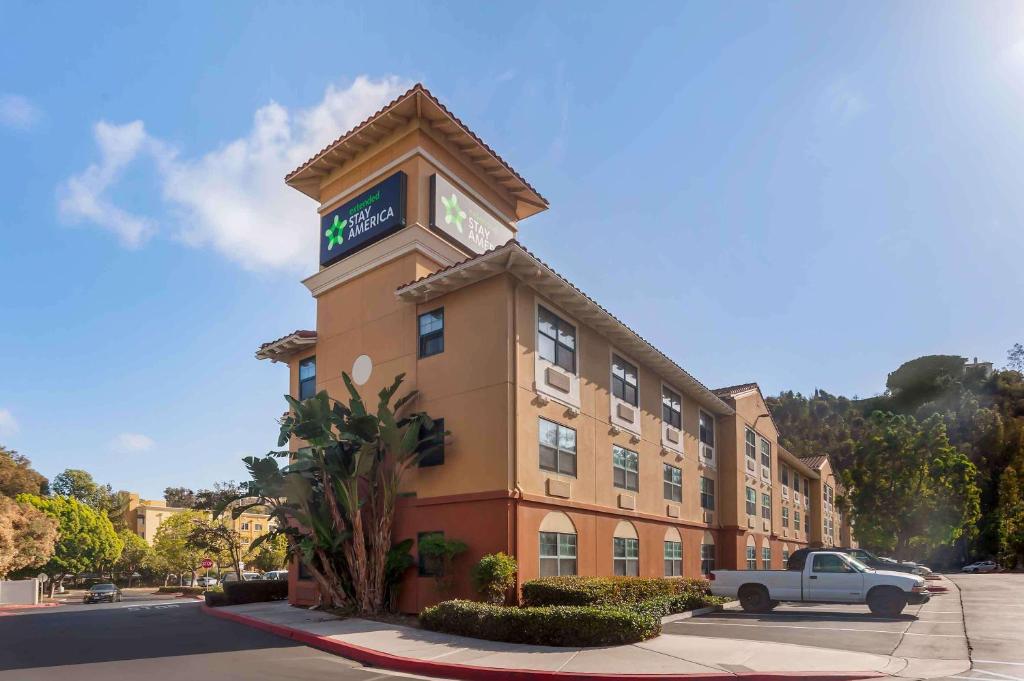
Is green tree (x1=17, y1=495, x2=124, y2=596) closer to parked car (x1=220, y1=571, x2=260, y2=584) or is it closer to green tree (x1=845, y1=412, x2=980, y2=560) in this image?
parked car (x1=220, y1=571, x2=260, y2=584)

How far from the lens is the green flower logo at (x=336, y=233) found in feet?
77.1

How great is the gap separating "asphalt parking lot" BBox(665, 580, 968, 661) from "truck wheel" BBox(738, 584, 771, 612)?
1.04ft

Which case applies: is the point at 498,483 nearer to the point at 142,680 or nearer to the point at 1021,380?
the point at 142,680

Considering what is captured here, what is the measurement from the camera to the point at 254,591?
2541 cm

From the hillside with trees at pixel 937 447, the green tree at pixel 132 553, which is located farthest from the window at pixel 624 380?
the green tree at pixel 132 553

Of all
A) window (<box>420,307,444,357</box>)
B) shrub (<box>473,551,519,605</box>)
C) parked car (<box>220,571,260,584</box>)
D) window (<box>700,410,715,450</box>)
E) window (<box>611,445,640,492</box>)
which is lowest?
parked car (<box>220,571,260,584</box>)

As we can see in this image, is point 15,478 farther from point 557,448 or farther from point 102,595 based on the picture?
point 557,448

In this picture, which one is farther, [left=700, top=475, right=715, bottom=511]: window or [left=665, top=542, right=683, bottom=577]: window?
[left=700, top=475, right=715, bottom=511]: window

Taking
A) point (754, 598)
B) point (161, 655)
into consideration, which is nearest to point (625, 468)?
point (754, 598)

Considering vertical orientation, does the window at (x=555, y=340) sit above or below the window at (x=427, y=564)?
above

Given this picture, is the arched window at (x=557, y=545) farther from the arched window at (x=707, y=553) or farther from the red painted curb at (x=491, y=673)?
the arched window at (x=707, y=553)

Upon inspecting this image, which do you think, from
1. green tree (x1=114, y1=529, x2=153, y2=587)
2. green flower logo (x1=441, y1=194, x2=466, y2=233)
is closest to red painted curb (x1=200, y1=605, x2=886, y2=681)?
green flower logo (x1=441, y1=194, x2=466, y2=233)

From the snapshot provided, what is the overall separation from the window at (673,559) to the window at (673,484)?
1.66 m

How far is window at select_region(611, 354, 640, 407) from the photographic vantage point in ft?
78.8
